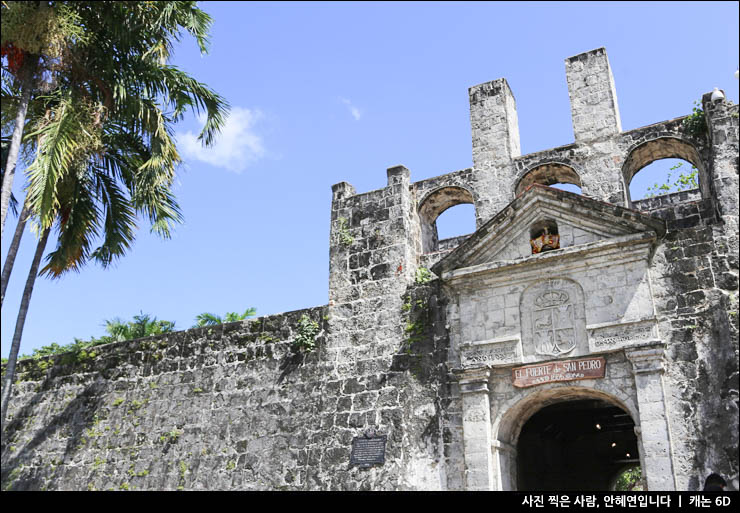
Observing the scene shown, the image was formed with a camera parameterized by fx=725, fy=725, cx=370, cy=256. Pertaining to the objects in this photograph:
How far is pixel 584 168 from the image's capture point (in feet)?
37.9

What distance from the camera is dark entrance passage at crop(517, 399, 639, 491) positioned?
11.0 meters

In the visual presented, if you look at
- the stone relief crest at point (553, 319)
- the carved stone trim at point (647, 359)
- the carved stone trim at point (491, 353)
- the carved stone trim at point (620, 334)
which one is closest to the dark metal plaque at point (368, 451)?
the carved stone trim at point (491, 353)

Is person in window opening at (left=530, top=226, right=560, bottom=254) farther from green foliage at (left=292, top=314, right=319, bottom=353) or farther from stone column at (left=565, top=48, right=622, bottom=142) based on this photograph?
green foliage at (left=292, top=314, right=319, bottom=353)

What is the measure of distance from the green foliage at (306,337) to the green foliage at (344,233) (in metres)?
1.31

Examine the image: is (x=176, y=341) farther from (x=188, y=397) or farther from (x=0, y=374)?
(x=0, y=374)

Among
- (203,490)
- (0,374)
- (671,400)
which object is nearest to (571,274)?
(671,400)

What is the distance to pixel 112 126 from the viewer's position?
11836mm

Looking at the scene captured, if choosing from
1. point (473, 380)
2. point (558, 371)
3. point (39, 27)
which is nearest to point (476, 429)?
point (473, 380)

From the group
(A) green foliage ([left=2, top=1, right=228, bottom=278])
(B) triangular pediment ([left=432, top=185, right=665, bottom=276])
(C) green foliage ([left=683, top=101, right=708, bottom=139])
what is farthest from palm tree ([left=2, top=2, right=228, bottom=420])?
(C) green foliage ([left=683, top=101, right=708, bottom=139])

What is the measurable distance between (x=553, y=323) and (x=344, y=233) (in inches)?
145

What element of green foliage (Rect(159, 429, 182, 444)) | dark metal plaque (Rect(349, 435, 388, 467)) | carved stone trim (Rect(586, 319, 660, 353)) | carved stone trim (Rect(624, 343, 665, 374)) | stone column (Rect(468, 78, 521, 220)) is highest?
stone column (Rect(468, 78, 521, 220))

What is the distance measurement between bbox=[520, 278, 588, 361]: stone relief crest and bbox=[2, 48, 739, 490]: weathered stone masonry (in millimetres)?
21
